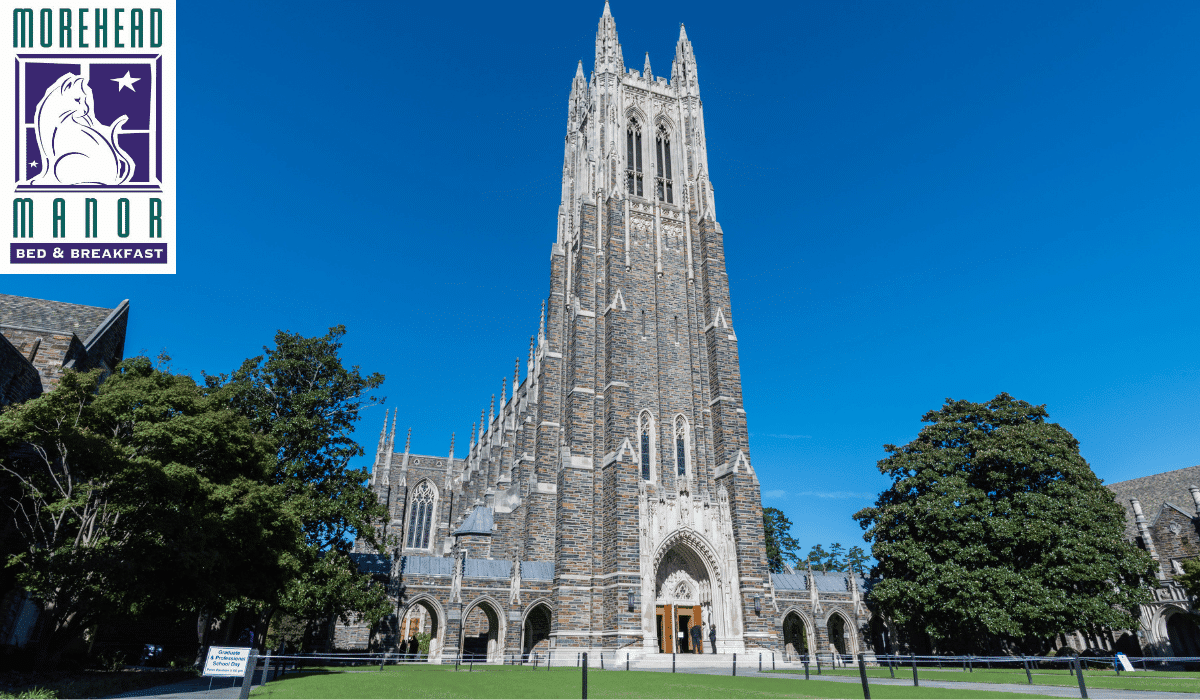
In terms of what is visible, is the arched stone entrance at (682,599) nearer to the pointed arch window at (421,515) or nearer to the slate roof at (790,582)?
the slate roof at (790,582)

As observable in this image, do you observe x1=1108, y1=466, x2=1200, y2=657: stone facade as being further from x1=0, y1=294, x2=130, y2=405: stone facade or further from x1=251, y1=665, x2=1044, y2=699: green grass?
x1=0, y1=294, x2=130, y2=405: stone facade

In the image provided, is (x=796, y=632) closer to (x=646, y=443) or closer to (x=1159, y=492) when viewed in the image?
(x=646, y=443)

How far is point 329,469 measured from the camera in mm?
25969

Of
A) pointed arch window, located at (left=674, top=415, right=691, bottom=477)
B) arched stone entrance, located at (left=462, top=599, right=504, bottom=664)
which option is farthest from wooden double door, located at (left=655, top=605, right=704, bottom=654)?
arched stone entrance, located at (left=462, top=599, right=504, bottom=664)

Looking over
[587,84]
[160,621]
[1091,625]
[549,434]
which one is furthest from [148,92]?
[587,84]

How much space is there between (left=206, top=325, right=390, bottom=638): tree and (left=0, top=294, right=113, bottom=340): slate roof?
22.3ft

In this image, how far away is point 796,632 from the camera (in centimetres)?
3975

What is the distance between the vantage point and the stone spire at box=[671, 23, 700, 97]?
4306 centimetres

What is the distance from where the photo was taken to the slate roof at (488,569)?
99.6 feet

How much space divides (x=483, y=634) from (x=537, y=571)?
7.87 metres

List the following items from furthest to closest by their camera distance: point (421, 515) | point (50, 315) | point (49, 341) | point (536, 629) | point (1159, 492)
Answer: point (421, 515) → point (1159, 492) → point (536, 629) → point (50, 315) → point (49, 341)

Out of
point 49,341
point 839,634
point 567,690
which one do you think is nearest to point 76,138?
point 49,341

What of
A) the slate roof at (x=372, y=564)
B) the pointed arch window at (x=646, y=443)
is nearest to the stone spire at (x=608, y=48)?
the pointed arch window at (x=646, y=443)

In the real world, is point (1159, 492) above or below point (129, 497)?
below
